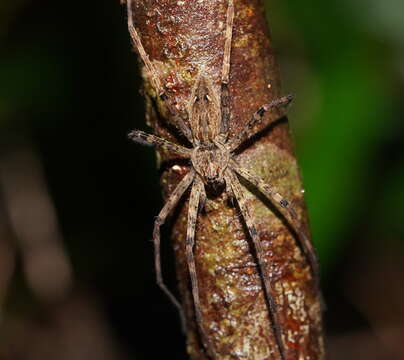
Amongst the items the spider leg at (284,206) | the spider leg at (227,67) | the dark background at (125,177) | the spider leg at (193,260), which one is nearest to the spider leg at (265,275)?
the spider leg at (284,206)

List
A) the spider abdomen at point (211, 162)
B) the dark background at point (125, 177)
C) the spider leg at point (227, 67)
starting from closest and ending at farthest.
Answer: the spider leg at point (227, 67) → the spider abdomen at point (211, 162) → the dark background at point (125, 177)

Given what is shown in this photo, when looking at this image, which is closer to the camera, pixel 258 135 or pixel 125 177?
pixel 258 135

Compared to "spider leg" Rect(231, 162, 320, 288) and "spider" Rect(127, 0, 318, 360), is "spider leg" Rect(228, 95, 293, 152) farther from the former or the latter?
"spider leg" Rect(231, 162, 320, 288)

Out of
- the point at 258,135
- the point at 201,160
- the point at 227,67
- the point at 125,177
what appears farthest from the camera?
the point at 125,177

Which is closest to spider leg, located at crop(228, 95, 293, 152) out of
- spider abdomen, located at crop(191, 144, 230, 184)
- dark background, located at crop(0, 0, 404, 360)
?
spider abdomen, located at crop(191, 144, 230, 184)

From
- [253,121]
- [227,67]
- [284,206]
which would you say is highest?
[227,67]

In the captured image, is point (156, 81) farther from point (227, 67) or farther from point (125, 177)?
point (125, 177)

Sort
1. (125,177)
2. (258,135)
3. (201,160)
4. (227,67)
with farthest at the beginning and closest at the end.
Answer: (125,177) → (201,160) → (258,135) → (227,67)

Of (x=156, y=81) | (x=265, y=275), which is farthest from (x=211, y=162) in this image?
(x=265, y=275)

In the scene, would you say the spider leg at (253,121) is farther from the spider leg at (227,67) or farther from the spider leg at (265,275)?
the spider leg at (265,275)

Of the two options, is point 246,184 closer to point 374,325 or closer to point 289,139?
point 289,139
